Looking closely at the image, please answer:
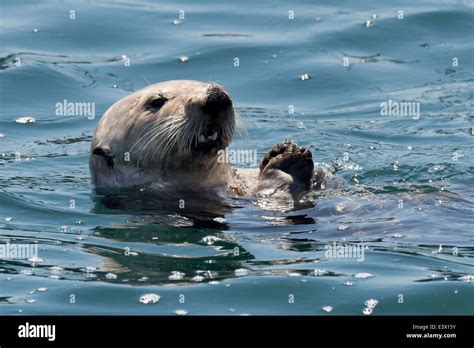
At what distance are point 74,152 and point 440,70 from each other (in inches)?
201

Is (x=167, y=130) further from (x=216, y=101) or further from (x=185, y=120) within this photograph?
(x=216, y=101)

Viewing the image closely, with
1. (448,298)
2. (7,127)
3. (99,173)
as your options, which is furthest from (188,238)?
(7,127)

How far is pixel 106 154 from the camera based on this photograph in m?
9.34

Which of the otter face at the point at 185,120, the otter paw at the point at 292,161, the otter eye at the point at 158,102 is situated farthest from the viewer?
the otter eye at the point at 158,102

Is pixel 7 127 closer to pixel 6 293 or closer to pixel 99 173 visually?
pixel 99 173

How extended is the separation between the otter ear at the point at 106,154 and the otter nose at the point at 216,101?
3.76ft

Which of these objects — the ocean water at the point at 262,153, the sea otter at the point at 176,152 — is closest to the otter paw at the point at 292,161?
the sea otter at the point at 176,152

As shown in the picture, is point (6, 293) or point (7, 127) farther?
point (7, 127)

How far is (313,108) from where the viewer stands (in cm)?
1337

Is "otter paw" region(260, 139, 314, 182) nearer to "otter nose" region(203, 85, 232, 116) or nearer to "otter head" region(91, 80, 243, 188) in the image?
"otter head" region(91, 80, 243, 188)

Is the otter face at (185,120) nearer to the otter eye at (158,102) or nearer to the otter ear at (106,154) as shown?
the otter eye at (158,102)

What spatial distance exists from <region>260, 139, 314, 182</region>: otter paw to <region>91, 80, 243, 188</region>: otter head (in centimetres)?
46

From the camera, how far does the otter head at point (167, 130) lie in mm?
8680

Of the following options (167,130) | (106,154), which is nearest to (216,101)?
(167,130)
